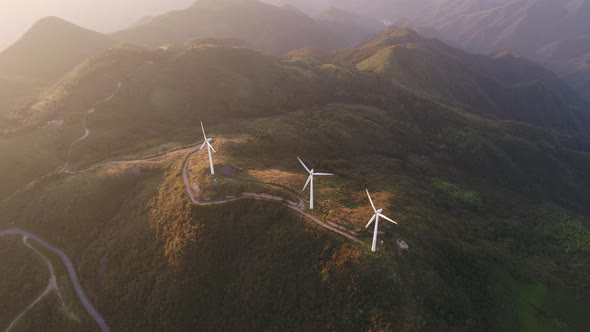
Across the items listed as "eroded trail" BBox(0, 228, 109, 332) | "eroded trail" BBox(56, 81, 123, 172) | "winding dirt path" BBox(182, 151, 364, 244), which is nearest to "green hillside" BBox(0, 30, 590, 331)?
"winding dirt path" BBox(182, 151, 364, 244)

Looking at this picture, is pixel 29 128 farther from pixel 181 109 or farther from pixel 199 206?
pixel 199 206

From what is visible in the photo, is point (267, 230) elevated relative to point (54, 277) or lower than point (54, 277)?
elevated

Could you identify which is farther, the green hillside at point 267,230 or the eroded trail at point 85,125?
the eroded trail at point 85,125

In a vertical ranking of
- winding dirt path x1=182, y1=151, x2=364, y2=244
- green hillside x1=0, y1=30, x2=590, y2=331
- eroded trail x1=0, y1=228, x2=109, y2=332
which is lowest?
eroded trail x1=0, y1=228, x2=109, y2=332

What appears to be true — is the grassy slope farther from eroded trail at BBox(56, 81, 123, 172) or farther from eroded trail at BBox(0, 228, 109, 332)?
eroded trail at BBox(56, 81, 123, 172)

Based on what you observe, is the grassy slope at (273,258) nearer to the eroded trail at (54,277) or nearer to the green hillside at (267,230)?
the green hillside at (267,230)

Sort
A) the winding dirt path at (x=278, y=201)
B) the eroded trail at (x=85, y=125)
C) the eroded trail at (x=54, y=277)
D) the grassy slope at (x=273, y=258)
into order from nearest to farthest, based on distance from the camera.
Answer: the grassy slope at (x=273, y=258), the winding dirt path at (x=278, y=201), the eroded trail at (x=54, y=277), the eroded trail at (x=85, y=125)

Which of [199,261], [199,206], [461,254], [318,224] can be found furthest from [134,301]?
[461,254]

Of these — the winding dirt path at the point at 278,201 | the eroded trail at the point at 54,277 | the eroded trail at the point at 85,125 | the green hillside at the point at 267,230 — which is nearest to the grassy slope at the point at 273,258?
the green hillside at the point at 267,230

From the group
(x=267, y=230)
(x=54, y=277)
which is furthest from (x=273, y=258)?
(x=54, y=277)

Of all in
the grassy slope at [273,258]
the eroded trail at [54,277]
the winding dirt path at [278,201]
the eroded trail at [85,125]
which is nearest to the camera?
the grassy slope at [273,258]

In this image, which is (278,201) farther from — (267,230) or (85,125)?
(85,125)

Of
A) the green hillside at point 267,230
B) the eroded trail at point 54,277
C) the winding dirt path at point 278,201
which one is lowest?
the eroded trail at point 54,277
